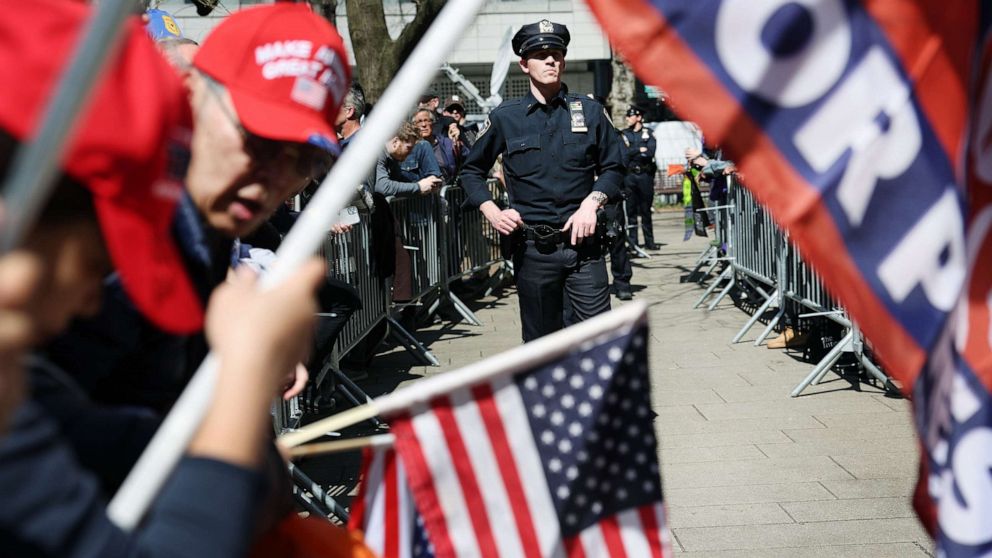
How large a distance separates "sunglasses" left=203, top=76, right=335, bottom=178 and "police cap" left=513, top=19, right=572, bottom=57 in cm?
436

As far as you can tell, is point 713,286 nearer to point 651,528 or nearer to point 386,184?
point 386,184

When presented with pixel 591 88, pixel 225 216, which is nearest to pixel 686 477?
pixel 225 216

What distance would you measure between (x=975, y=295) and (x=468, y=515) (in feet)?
3.34

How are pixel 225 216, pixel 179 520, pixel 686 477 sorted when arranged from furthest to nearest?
1. pixel 686 477
2. pixel 225 216
3. pixel 179 520

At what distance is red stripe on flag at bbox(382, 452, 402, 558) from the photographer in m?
2.34

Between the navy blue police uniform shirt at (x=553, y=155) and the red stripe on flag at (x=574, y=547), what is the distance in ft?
13.4

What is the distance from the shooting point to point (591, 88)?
3928 centimetres

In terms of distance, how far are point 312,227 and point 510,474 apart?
3.05 ft

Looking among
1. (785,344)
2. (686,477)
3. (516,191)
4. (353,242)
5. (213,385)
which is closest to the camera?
(213,385)

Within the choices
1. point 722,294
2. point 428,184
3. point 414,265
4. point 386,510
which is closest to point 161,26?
point 386,510

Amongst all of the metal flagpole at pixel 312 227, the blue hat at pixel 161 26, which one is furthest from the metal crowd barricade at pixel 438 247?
the metal flagpole at pixel 312 227

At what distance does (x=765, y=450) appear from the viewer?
21.5 feet

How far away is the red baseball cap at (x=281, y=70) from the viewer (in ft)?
6.73

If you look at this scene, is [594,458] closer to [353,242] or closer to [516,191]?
[516,191]
